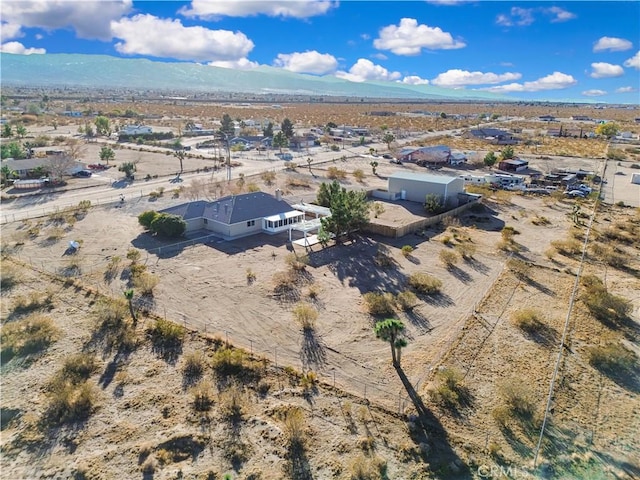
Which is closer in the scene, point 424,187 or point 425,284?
point 425,284

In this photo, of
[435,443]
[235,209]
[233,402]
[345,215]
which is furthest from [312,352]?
[235,209]

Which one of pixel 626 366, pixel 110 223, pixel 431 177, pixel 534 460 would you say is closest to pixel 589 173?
pixel 431 177

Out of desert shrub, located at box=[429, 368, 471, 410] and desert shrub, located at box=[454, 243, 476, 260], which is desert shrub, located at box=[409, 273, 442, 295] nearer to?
desert shrub, located at box=[454, 243, 476, 260]

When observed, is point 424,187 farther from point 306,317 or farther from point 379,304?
point 306,317

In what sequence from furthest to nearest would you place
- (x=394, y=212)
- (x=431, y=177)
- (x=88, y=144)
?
(x=88, y=144), (x=431, y=177), (x=394, y=212)

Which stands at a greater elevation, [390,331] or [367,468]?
[390,331]

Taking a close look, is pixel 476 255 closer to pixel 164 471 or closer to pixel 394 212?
pixel 394 212

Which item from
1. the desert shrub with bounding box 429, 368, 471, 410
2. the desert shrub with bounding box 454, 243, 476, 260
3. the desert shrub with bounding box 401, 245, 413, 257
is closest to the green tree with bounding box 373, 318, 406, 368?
the desert shrub with bounding box 429, 368, 471, 410

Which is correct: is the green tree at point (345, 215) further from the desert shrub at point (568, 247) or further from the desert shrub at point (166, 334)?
the desert shrub at point (166, 334)
